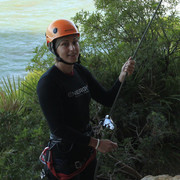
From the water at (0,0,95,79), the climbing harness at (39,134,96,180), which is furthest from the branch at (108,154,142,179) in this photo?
the water at (0,0,95,79)

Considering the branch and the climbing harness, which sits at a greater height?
the climbing harness

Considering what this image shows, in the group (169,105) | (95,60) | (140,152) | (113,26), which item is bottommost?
(140,152)

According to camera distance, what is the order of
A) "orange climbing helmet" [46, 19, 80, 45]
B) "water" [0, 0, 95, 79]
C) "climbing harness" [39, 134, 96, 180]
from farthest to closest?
"water" [0, 0, 95, 79] → "climbing harness" [39, 134, 96, 180] → "orange climbing helmet" [46, 19, 80, 45]

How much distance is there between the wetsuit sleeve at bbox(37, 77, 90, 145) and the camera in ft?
5.71

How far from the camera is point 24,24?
65.1 feet

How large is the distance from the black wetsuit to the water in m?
9.68

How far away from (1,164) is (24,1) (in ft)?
86.2

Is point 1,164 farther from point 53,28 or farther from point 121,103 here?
point 53,28

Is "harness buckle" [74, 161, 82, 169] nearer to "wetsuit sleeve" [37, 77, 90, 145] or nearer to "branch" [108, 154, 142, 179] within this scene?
"wetsuit sleeve" [37, 77, 90, 145]

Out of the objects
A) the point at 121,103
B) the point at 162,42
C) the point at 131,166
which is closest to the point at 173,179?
the point at 131,166

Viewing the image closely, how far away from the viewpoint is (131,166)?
10.7ft

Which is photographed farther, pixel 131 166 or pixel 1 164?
pixel 1 164

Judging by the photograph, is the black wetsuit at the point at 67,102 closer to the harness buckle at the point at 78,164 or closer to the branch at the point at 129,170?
the harness buckle at the point at 78,164

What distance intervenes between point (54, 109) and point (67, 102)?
0.50 ft
